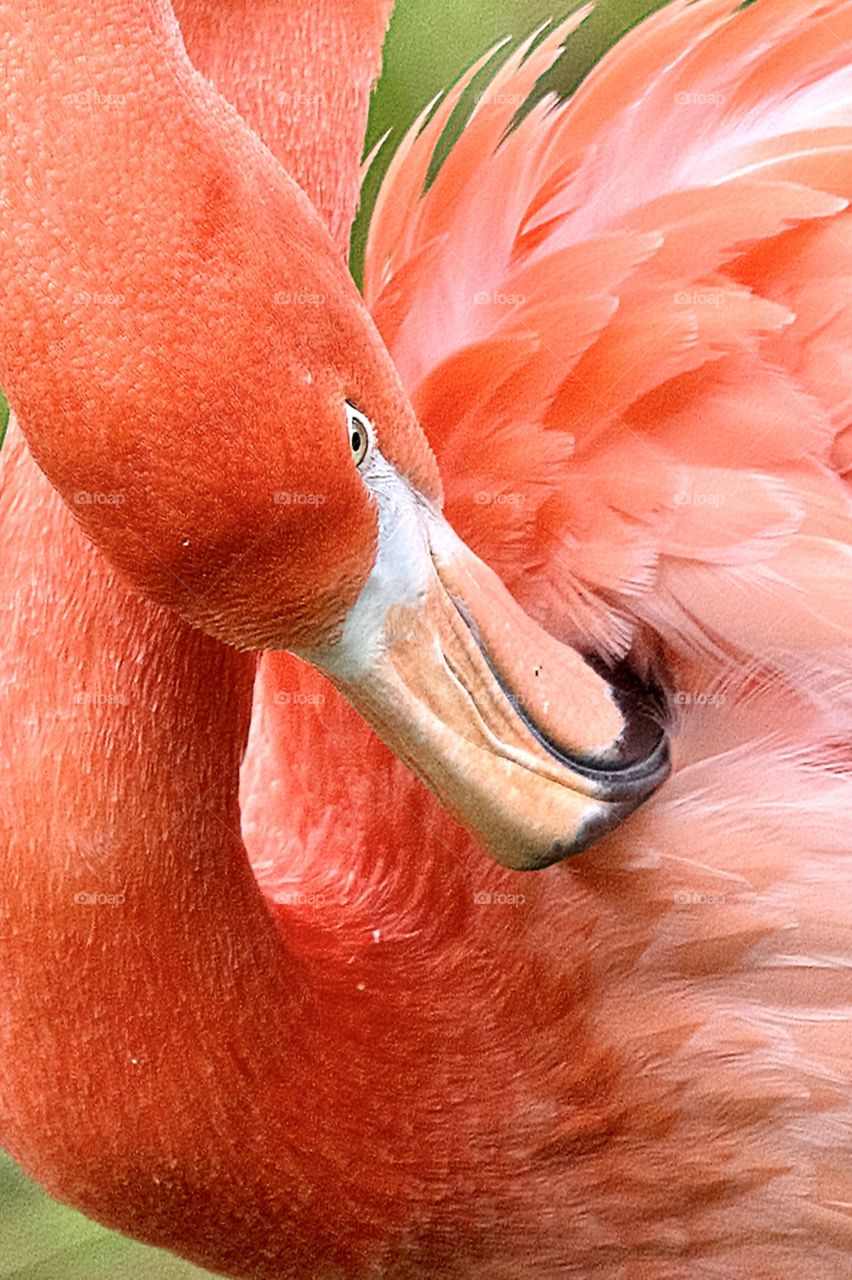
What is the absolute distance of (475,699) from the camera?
1.17 meters

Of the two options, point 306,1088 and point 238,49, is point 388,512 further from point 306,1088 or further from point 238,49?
point 306,1088

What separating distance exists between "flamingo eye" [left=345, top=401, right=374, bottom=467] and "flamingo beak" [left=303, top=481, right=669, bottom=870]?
0.06 metres

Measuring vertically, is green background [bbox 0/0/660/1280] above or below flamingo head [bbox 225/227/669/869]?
below

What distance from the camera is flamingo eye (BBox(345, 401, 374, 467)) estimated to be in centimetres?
106

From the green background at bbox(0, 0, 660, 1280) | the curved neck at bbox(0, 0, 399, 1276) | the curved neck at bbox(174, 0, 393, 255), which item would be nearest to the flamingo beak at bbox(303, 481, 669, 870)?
the curved neck at bbox(0, 0, 399, 1276)

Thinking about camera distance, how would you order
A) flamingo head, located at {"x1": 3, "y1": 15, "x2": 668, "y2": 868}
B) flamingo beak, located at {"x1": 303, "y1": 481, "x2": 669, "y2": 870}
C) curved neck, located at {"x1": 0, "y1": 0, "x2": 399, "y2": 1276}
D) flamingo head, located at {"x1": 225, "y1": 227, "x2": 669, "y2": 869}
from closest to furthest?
flamingo head, located at {"x1": 3, "y1": 15, "x2": 668, "y2": 868} → flamingo head, located at {"x1": 225, "y1": 227, "x2": 669, "y2": 869} → flamingo beak, located at {"x1": 303, "y1": 481, "x2": 669, "y2": 870} → curved neck, located at {"x1": 0, "y1": 0, "x2": 399, "y2": 1276}

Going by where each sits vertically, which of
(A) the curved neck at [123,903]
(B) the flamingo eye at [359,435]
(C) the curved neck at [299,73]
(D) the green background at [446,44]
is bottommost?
(D) the green background at [446,44]

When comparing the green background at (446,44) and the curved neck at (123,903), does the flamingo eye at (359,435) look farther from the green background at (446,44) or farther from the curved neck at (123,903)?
the green background at (446,44)

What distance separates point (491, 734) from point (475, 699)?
0.03 metres

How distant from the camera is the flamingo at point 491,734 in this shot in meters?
1.17

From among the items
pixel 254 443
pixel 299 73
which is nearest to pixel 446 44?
pixel 299 73

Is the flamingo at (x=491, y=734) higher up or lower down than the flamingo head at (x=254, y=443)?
lower down

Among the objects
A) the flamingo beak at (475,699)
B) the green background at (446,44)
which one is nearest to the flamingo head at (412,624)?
the flamingo beak at (475,699)

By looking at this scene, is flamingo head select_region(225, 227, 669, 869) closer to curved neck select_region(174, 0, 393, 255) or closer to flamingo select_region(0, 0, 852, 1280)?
flamingo select_region(0, 0, 852, 1280)
